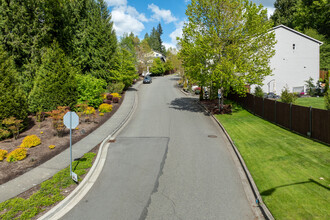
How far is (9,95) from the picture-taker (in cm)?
1528

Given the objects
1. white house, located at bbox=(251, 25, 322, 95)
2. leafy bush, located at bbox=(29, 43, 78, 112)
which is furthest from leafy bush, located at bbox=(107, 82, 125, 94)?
white house, located at bbox=(251, 25, 322, 95)

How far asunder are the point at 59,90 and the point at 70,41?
956 centimetres

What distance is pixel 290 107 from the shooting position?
15312 millimetres

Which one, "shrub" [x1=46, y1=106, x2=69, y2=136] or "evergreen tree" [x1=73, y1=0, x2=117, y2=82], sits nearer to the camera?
"shrub" [x1=46, y1=106, x2=69, y2=136]

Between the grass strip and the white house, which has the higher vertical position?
the white house

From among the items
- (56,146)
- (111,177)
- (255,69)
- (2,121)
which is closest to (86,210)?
(111,177)

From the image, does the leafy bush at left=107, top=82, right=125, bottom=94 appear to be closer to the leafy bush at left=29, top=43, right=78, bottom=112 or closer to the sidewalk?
the leafy bush at left=29, top=43, right=78, bottom=112

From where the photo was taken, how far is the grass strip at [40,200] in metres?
7.05

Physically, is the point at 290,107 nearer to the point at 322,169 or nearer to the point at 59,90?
the point at 322,169

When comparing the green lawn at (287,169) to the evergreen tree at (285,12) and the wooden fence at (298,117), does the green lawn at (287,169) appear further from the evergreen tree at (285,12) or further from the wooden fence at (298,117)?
the evergreen tree at (285,12)

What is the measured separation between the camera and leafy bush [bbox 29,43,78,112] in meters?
19.4

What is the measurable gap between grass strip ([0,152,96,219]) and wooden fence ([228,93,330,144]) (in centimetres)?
1350

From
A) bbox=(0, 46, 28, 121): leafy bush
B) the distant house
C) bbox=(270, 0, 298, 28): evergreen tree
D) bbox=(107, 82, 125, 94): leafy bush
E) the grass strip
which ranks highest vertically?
bbox=(270, 0, 298, 28): evergreen tree

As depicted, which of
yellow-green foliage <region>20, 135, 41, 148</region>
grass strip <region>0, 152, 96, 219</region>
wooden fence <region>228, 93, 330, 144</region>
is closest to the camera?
grass strip <region>0, 152, 96, 219</region>
